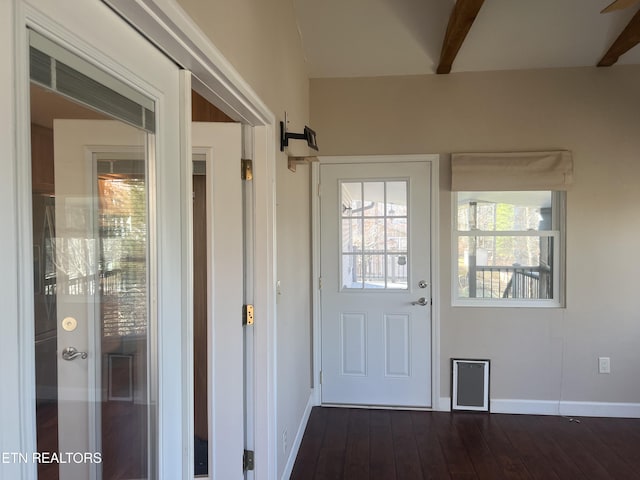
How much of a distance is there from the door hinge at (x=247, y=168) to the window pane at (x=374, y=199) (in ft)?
5.10

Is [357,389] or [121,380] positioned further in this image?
[357,389]

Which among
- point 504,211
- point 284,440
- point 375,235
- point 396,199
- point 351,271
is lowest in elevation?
point 284,440

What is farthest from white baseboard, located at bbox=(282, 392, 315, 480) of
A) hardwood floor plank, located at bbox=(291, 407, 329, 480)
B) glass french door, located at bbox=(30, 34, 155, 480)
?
glass french door, located at bbox=(30, 34, 155, 480)

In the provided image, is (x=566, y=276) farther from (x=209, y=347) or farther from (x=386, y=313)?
(x=209, y=347)

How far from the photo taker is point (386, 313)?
3.34 m

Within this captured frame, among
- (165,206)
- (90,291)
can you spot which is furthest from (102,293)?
(165,206)

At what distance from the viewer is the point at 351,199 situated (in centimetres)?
337

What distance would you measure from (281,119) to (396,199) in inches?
55.0

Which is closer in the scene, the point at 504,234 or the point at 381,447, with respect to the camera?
the point at 381,447

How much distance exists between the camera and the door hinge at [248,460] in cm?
199

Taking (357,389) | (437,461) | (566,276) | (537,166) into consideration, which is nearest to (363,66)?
(537,166)

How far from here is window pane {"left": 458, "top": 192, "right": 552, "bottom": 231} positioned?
10.7 ft

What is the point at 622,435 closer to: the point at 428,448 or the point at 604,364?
the point at 604,364

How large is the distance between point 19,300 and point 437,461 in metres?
2.66
